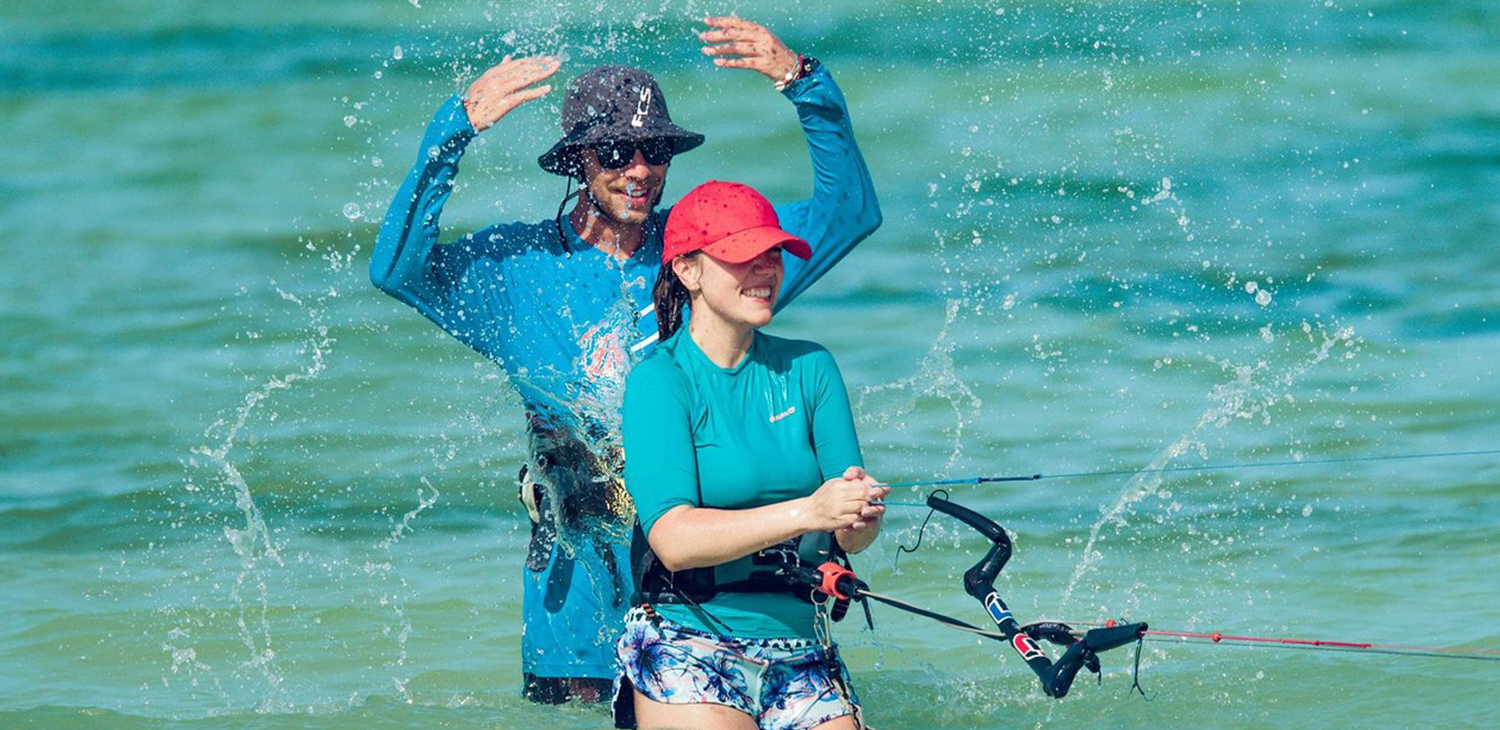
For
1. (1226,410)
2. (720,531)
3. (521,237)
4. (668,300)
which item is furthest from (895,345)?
(720,531)

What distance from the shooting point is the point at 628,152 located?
14.8ft

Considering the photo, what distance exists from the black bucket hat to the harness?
3.36 feet

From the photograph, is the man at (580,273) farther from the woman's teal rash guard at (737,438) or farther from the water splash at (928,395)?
the water splash at (928,395)

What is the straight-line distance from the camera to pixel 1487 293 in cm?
1157

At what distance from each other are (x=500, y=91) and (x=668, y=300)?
644mm

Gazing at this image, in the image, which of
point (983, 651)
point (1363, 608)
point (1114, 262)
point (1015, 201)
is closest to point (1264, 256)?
point (1114, 262)

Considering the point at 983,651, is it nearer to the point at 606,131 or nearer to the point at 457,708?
the point at 457,708

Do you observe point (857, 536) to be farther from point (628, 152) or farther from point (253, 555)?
point (253, 555)

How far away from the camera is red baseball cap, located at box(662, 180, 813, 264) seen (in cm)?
→ 384

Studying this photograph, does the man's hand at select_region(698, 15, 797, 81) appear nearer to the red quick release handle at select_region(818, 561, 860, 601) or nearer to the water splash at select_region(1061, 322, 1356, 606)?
the red quick release handle at select_region(818, 561, 860, 601)

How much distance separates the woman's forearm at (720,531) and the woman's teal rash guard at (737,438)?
0.14 ft

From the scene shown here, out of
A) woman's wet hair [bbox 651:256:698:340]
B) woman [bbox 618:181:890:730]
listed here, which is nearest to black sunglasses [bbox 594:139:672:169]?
woman's wet hair [bbox 651:256:698:340]

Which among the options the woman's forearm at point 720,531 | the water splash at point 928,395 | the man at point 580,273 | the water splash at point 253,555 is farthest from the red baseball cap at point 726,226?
the water splash at point 928,395

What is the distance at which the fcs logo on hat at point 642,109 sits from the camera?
454 centimetres
